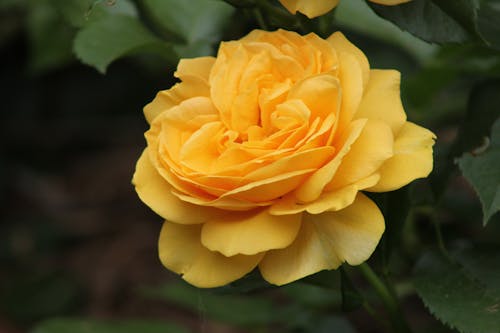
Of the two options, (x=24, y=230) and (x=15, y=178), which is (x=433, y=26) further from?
(x=15, y=178)

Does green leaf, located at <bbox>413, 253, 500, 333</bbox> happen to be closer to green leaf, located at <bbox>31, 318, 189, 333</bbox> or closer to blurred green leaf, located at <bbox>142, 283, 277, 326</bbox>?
blurred green leaf, located at <bbox>142, 283, 277, 326</bbox>

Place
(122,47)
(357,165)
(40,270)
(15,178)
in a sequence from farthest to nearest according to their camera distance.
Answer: (15,178) < (40,270) < (122,47) < (357,165)

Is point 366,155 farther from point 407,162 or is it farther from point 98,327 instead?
point 98,327

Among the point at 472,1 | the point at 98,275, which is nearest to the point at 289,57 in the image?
the point at 472,1

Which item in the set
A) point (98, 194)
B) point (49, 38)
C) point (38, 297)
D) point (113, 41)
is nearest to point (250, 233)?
point (113, 41)

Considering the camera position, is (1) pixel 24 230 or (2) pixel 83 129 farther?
(2) pixel 83 129
